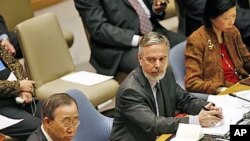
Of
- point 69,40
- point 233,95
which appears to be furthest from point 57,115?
point 69,40

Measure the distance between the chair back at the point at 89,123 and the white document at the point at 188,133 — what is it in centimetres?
61

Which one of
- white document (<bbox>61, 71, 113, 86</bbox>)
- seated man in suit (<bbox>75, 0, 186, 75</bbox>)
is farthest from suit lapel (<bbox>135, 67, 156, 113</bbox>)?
seated man in suit (<bbox>75, 0, 186, 75</bbox>)

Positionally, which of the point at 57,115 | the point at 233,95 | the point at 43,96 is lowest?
the point at 43,96

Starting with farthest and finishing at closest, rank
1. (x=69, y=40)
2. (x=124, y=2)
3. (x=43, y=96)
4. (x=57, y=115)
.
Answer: (x=69, y=40)
(x=124, y=2)
(x=43, y=96)
(x=57, y=115)

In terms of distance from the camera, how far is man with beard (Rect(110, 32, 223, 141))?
2756 mm

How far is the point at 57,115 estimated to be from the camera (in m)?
2.48

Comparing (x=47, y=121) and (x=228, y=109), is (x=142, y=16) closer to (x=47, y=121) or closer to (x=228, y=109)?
(x=228, y=109)

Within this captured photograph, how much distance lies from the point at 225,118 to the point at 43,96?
1.74 m

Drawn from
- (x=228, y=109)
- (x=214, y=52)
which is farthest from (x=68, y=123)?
(x=214, y=52)

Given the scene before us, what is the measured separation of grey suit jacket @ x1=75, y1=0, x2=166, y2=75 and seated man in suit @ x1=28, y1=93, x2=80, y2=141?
190cm

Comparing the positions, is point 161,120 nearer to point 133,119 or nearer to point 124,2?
point 133,119

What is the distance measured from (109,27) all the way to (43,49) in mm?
544

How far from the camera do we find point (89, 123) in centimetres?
313

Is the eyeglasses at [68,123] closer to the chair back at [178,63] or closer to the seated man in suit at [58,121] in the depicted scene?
the seated man in suit at [58,121]
